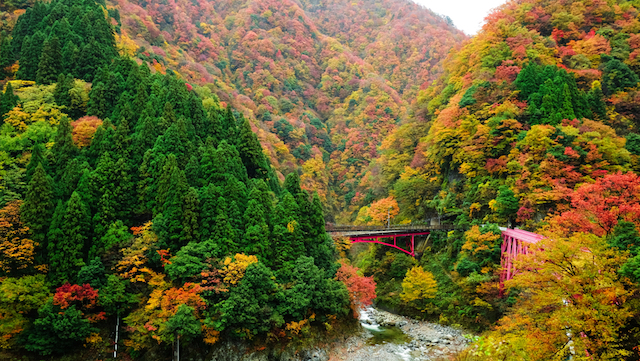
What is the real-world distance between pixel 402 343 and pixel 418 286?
24.7 feet

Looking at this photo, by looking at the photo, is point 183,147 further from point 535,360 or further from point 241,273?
point 535,360

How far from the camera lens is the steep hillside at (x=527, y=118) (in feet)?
110

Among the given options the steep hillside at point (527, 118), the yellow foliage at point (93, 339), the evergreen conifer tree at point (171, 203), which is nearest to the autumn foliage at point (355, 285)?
the steep hillside at point (527, 118)

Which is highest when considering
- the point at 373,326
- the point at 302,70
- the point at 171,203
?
the point at 302,70

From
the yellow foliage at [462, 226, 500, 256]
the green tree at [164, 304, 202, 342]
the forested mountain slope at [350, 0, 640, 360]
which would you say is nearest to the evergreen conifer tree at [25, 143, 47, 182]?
the green tree at [164, 304, 202, 342]

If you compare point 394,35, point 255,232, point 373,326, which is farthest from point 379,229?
point 394,35

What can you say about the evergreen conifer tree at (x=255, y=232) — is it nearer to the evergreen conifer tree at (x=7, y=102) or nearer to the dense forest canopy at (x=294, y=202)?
the dense forest canopy at (x=294, y=202)

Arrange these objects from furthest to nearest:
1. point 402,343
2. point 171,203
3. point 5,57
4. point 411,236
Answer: point 411,236, point 5,57, point 402,343, point 171,203

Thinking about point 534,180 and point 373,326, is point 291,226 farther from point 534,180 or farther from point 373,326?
point 534,180

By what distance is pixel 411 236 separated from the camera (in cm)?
4397

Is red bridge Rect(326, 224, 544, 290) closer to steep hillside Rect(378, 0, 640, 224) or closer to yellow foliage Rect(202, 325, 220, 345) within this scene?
steep hillside Rect(378, 0, 640, 224)

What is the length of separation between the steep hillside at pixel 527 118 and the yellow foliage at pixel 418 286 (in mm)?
6831

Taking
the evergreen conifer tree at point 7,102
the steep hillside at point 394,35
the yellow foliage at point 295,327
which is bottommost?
the yellow foliage at point 295,327

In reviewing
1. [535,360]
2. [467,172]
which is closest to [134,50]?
[467,172]
